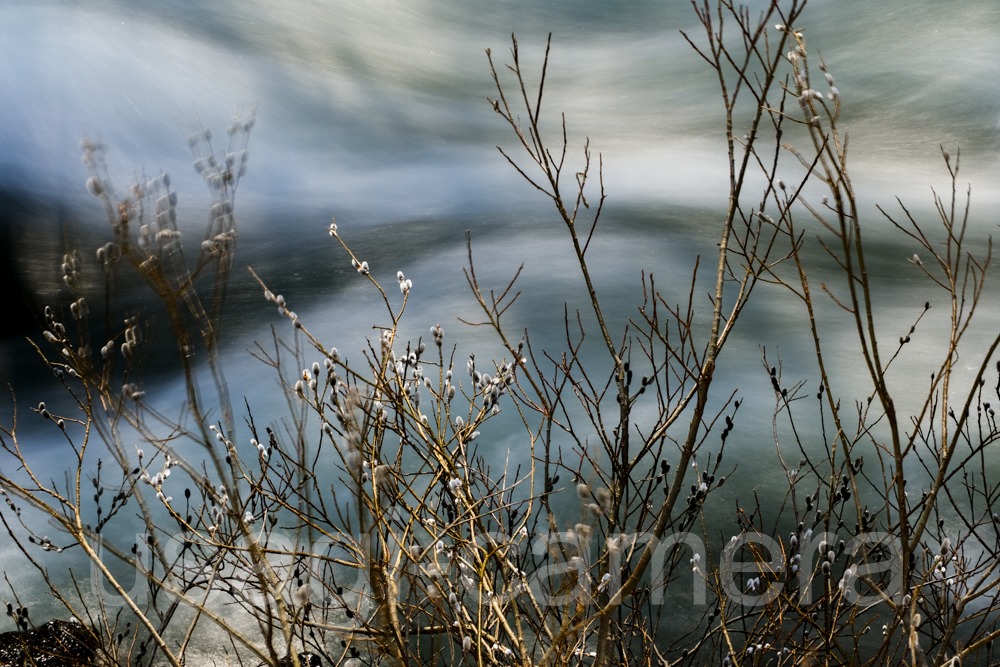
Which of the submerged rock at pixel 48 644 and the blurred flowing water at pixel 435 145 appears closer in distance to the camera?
the submerged rock at pixel 48 644

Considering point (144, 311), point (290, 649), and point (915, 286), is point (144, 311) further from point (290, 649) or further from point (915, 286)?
point (915, 286)

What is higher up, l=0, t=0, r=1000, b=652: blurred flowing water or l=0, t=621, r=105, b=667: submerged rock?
l=0, t=0, r=1000, b=652: blurred flowing water

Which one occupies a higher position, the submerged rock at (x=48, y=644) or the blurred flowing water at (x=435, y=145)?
the blurred flowing water at (x=435, y=145)

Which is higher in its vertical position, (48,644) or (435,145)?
(435,145)

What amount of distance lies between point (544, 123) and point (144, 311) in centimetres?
506

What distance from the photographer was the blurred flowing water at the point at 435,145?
7.00 meters

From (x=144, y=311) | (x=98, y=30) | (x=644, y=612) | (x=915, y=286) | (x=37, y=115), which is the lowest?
(x=644, y=612)

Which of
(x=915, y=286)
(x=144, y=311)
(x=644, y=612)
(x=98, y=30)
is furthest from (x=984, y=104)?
(x=98, y=30)

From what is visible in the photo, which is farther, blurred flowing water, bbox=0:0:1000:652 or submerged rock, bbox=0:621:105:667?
blurred flowing water, bbox=0:0:1000:652

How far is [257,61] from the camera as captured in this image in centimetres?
886

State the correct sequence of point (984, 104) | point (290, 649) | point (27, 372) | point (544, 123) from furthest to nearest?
point (544, 123) → point (984, 104) → point (27, 372) → point (290, 649)

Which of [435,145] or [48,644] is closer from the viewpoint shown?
[48,644]

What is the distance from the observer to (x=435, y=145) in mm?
9141

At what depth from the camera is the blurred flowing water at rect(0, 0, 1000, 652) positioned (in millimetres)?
7004
